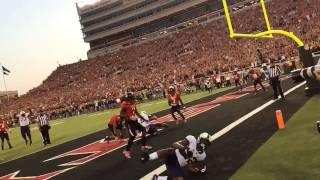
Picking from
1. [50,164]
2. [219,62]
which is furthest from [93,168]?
[219,62]

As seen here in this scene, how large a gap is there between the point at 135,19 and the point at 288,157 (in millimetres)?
85255

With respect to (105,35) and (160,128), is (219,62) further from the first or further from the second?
(105,35)

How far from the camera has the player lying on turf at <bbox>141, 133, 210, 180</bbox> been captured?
7355 mm

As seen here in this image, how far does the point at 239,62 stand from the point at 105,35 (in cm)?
5670

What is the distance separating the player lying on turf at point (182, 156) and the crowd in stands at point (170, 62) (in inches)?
1194

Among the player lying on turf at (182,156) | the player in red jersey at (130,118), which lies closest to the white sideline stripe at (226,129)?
the player lying on turf at (182,156)

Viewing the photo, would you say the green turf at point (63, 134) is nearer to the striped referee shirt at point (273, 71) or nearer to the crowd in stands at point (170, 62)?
the striped referee shirt at point (273, 71)

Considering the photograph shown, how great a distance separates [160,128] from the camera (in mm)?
17141

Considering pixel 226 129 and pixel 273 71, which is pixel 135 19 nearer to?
pixel 273 71

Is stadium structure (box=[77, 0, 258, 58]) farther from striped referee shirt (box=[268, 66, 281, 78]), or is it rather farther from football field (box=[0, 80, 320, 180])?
football field (box=[0, 80, 320, 180])

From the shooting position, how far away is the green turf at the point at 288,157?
7.62 m

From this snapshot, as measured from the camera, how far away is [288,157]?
A: 8711mm

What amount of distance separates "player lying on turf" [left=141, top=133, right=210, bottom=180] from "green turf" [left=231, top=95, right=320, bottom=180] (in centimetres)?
80

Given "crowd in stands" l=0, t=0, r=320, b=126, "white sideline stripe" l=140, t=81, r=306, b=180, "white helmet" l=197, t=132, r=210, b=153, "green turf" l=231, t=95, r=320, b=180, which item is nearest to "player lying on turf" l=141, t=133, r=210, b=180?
"white helmet" l=197, t=132, r=210, b=153
